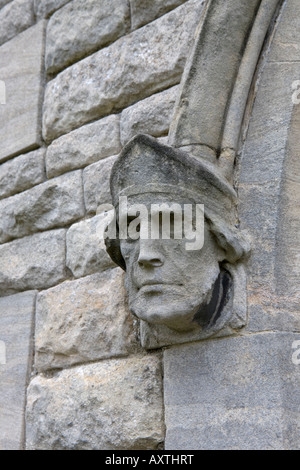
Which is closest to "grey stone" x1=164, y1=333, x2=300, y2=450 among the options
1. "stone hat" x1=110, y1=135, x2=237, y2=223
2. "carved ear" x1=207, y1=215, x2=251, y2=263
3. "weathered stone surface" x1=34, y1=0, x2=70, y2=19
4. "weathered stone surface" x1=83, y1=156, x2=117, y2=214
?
"carved ear" x1=207, y1=215, x2=251, y2=263

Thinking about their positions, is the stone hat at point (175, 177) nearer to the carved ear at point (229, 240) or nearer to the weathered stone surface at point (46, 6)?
the carved ear at point (229, 240)

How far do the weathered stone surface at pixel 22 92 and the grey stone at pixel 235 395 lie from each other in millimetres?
1460

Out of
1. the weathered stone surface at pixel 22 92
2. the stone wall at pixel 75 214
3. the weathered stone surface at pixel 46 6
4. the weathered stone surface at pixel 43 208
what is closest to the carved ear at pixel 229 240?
the stone wall at pixel 75 214

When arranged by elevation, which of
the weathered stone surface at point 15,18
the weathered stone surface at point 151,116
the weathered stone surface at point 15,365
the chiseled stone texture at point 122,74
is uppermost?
the weathered stone surface at point 15,18

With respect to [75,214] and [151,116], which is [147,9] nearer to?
[151,116]

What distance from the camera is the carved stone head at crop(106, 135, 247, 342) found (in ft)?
6.04

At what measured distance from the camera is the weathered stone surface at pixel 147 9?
2.50 meters

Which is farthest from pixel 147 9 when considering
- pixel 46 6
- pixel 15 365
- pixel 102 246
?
pixel 15 365

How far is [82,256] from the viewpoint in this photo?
98.2 inches

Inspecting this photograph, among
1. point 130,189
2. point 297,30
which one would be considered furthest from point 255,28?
point 130,189

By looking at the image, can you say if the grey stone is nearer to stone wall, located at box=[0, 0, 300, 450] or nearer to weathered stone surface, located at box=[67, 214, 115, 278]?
stone wall, located at box=[0, 0, 300, 450]

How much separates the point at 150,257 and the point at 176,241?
10cm

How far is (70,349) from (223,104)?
109cm

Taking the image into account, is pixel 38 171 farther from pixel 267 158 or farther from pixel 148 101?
pixel 267 158
